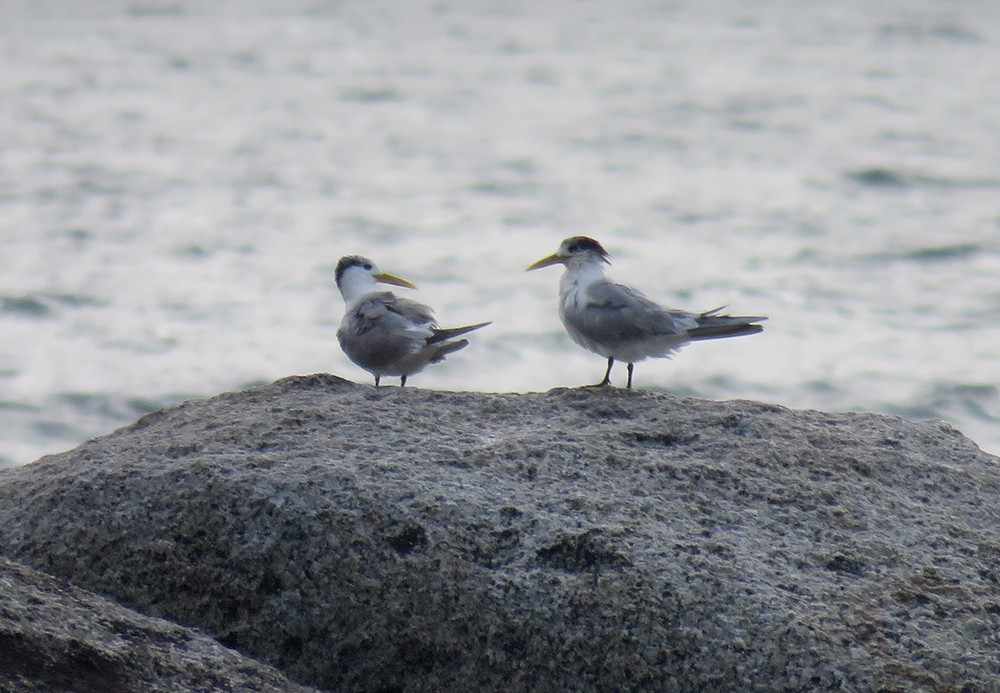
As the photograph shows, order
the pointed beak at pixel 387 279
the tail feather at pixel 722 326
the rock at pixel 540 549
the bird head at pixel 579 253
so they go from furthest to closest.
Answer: the pointed beak at pixel 387 279 → the bird head at pixel 579 253 → the tail feather at pixel 722 326 → the rock at pixel 540 549

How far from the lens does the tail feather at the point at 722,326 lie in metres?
6.68

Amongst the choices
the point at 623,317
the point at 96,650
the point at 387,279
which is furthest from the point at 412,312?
the point at 96,650

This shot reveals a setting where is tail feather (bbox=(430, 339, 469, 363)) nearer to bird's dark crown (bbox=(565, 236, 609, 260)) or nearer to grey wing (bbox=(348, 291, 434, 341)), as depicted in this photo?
grey wing (bbox=(348, 291, 434, 341))

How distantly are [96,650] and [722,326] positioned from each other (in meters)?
3.55

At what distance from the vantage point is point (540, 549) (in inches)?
193

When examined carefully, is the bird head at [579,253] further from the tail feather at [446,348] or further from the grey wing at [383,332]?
the grey wing at [383,332]

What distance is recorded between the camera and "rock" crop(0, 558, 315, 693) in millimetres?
4215

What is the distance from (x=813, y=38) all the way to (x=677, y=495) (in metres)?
21.4

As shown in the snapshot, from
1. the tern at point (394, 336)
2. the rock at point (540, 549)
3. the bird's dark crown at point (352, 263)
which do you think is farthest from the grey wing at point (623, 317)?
the bird's dark crown at point (352, 263)

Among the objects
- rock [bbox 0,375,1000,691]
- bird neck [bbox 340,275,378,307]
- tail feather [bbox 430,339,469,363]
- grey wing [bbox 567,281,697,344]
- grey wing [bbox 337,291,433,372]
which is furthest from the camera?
bird neck [bbox 340,275,378,307]

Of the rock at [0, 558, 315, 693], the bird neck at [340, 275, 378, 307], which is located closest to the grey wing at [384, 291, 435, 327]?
the bird neck at [340, 275, 378, 307]

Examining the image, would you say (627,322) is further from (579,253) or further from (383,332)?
(383,332)

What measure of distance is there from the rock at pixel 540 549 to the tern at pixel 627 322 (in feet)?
3.74

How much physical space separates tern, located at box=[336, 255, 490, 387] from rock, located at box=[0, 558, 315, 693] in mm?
2843
